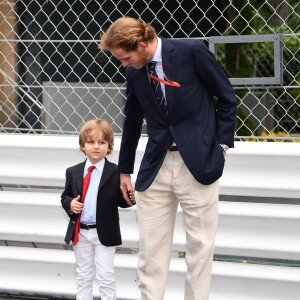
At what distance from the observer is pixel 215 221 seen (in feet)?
11.3

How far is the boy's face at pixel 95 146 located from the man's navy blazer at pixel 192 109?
402 mm

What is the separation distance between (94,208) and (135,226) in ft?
1.31

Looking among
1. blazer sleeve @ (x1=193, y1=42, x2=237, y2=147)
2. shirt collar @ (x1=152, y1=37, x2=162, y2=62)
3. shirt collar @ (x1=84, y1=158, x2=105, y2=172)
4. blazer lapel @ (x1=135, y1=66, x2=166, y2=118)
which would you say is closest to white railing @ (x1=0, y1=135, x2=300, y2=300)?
shirt collar @ (x1=84, y1=158, x2=105, y2=172)

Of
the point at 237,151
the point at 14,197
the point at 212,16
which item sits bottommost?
the point at 14,197

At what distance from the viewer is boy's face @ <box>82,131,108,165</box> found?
371 cm

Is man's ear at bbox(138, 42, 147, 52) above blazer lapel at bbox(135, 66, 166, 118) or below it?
above

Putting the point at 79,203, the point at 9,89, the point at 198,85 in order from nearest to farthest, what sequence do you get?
1. the point at 198,85
2. the point at 79,203
3. the point at 9,89

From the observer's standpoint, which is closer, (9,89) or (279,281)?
(279,281)

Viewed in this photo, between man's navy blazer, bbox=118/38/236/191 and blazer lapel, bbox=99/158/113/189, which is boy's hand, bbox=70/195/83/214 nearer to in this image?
blazer lapel, bbox=99/158/113/189

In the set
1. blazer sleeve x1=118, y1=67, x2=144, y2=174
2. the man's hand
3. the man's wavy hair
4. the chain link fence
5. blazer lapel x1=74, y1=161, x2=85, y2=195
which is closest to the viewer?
the man's wavy hair

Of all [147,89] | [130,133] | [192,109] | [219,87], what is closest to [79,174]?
[130,133]

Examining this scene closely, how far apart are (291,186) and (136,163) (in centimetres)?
84

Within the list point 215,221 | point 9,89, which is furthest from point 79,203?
point 9,89

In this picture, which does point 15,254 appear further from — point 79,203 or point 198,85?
point 198,85
